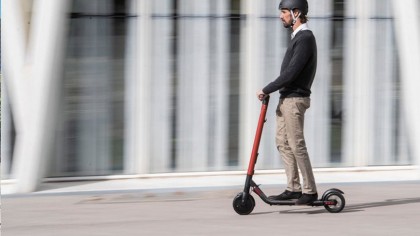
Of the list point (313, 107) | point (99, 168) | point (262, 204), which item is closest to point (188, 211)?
point (262, 204)

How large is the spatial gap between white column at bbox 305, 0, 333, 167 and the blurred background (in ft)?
0.04

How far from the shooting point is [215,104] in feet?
31.9

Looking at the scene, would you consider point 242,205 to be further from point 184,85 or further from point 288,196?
point 184,85

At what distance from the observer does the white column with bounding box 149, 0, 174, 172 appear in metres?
9.51

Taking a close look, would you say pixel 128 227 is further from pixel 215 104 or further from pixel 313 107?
pixel 313 107

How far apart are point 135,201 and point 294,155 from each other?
177 cm

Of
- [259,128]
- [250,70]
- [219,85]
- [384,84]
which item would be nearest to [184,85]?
[219,85]

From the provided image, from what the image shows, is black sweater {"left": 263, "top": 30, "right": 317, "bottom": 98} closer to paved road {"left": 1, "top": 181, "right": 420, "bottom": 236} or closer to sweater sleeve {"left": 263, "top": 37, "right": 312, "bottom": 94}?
sweater sleeve {"left": 263, "top": 37, "right": 312, "bottom": 94}

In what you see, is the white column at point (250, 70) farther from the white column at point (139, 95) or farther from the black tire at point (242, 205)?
the black tire at point (242, 205)

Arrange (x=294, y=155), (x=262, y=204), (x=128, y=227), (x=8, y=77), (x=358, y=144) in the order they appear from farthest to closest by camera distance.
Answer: (x=358, y=144) → (x=8, y=77) → (x=262, y=204) → (x=294, y=155) → (x=128, y=227)

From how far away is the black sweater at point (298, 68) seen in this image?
23.4 feet

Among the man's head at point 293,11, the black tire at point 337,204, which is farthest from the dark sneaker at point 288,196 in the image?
the man's head at point 293,11

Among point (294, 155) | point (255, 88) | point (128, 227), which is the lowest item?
point (128, 227)

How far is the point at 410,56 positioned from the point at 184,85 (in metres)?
2.69
